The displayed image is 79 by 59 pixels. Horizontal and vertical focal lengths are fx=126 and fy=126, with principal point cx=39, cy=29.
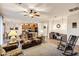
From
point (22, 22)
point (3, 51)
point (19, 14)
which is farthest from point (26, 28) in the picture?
point (3, 51)

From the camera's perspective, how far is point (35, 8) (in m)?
2.50

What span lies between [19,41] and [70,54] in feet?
3.52

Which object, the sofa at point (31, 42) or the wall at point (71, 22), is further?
the sofa at point (31, 42)

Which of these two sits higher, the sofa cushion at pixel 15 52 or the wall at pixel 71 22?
the wall at pixel 71 22

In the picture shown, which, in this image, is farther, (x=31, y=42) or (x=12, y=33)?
(x=31, y=42)

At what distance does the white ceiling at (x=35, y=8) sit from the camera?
8.11 feet

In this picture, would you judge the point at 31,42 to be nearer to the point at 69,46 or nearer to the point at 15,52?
the point at 15,52

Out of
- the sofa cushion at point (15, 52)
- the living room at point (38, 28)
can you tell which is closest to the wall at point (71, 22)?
the living room at point (38, 28)

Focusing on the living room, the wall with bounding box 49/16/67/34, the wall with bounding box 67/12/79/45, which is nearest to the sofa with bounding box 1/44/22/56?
the living room

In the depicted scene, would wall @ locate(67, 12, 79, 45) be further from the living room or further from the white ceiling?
the white ceiling

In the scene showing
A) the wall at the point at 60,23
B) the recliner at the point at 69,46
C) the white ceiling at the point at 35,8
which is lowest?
the recliner at the point at 69,46

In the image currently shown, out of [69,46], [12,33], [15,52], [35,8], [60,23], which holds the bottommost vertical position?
[15,52]

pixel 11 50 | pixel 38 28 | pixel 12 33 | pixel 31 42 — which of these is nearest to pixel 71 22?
pixel 38 28

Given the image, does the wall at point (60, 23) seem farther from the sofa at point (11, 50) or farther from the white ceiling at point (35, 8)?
the sofa at point (11, 50)
